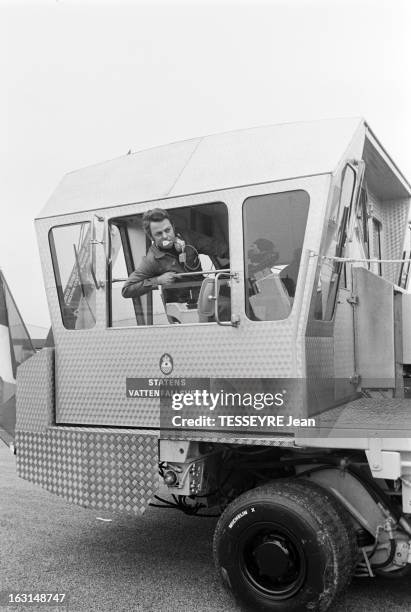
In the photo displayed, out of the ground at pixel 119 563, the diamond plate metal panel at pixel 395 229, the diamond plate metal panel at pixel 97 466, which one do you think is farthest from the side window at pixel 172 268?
the diamond plate metal panel at pixel 395 229

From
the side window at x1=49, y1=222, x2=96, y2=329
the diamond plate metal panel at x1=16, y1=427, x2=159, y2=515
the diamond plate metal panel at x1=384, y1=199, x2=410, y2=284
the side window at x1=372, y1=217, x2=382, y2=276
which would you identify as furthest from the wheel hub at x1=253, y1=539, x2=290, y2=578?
the diamond plate metal panel at x1=384, y1=199, x2=410, y2=284

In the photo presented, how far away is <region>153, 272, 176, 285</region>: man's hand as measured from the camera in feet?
13.8

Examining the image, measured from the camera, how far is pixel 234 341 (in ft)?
12.9

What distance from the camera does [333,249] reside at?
4078mm

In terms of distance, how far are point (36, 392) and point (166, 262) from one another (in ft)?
4.69

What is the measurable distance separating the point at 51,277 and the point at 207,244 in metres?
1.26

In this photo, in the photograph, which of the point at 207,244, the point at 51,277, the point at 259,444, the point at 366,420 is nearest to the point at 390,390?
the point at 366,420

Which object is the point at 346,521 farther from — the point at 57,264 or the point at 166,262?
the point at 57,264

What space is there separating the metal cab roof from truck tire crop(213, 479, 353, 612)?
196 centimetres

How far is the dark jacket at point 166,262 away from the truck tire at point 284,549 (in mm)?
1516

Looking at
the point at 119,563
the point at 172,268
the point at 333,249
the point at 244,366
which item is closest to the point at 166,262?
the point at 172,268

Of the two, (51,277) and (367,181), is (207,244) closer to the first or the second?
(51,277)

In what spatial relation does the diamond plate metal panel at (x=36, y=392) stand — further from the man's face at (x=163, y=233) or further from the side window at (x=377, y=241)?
the side window at (x=377, y=241)

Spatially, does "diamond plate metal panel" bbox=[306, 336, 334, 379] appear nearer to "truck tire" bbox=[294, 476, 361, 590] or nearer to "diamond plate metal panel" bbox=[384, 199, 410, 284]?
"truck tire" bbox=[294, 476, 361, 590]
